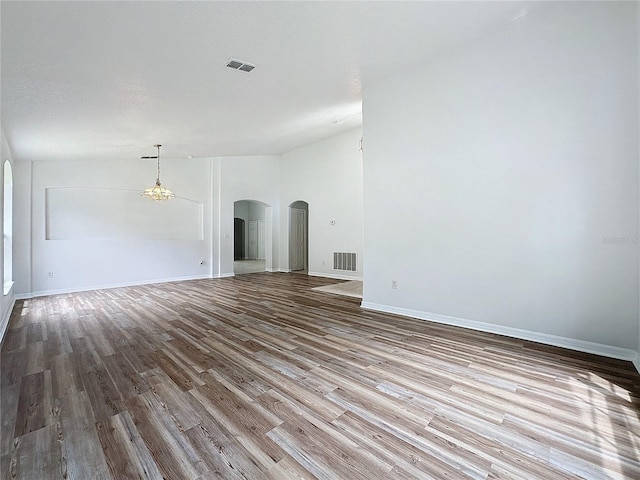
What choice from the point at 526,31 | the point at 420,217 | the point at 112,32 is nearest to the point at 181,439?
the point at 112,32

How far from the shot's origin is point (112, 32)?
2.64m

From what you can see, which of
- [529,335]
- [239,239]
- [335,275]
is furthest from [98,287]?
[239,239]

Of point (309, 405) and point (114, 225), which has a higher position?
point (114, 225)

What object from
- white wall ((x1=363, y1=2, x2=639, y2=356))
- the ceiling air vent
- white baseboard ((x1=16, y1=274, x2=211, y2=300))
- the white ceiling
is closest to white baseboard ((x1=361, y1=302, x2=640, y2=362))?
white wall ((x1=363, y1=2, x2=639, y2=356))

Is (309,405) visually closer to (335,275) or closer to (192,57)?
(192,57)

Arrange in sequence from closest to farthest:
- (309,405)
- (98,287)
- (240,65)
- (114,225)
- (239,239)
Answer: (309,405)
(240,65)
(98,287)
(114,225)
(239,239)

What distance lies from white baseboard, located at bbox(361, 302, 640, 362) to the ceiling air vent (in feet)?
12.4

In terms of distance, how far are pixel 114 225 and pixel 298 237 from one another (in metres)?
5.26

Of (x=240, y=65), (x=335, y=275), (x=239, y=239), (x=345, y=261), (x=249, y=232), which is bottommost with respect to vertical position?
(x=335, y=275)

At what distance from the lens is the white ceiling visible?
259 centimetres

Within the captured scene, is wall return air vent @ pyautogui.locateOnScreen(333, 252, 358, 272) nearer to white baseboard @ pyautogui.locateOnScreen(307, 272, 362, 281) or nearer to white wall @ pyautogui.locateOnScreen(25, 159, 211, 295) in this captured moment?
white baseboard @ pyautogui.locateOnScreen(307, 272, 362, 281)

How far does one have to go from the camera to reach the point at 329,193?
862cm

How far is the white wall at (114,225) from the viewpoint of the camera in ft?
20.9

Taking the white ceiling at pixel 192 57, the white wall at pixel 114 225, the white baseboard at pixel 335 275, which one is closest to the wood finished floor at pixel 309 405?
the white ceiling at pixel 192 57
